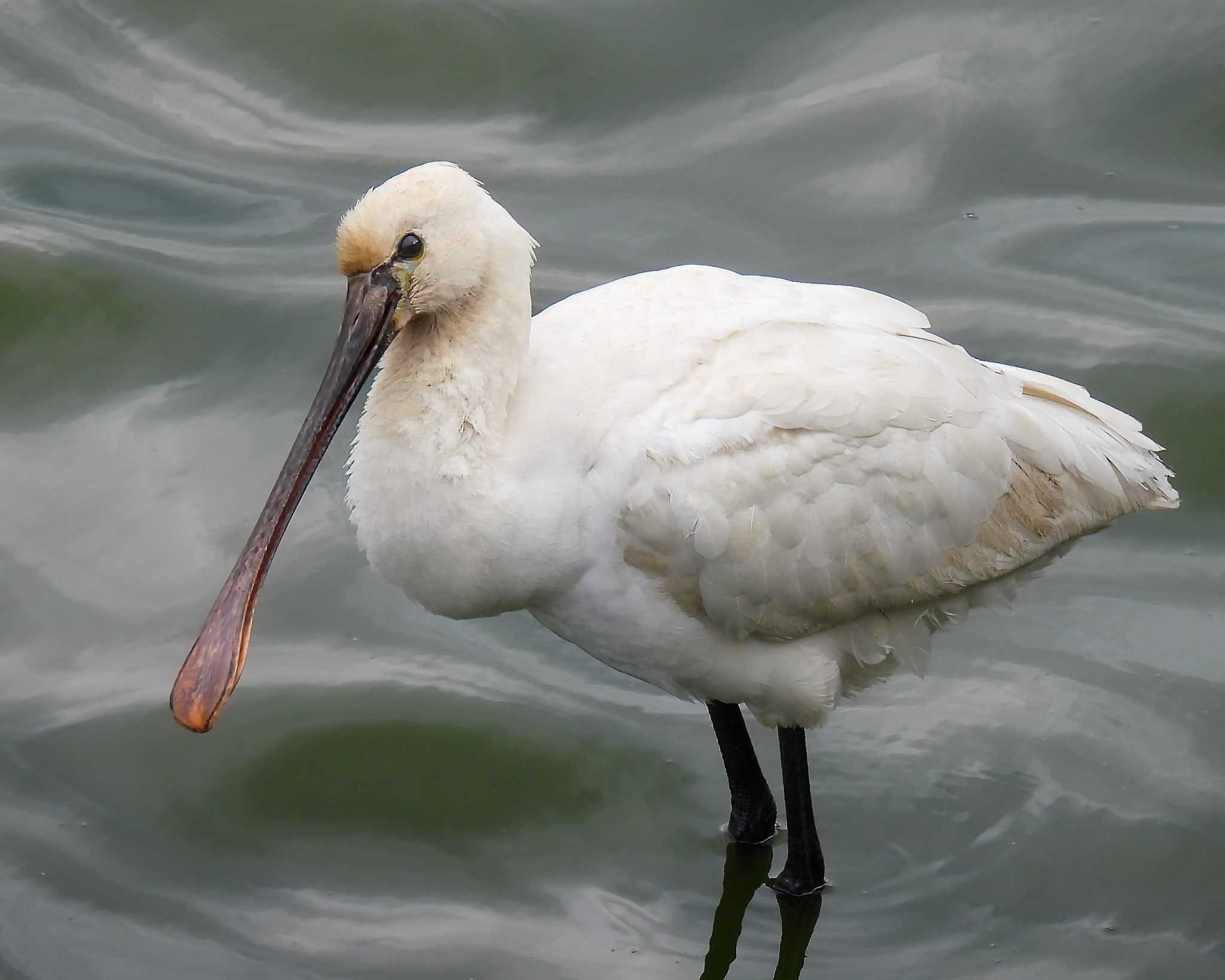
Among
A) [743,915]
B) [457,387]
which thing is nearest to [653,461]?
[457,387]

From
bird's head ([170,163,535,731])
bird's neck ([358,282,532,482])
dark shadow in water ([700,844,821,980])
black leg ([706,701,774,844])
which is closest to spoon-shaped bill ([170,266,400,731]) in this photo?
bird's head ([170,163,535,731])

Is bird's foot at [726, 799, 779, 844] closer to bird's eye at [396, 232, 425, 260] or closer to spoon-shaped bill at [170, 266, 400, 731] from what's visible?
spoon-shaped bill at [170, 266, 400, 731]

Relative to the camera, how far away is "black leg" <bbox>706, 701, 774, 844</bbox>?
680 centimetres

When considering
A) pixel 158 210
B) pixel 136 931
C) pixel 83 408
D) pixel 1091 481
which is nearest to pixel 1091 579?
pixel 1091 481

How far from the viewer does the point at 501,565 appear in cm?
568

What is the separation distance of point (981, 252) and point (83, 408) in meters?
4.86

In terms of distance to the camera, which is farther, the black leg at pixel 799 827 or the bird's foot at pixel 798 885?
the bird's foot at pixel 798 885

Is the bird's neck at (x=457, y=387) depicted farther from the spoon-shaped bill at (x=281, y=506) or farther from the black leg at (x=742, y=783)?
the black leg at (x=742, y=783)

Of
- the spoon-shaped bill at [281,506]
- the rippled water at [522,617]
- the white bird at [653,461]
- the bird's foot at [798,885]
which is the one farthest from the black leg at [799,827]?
the spoon-shaped bill at [281,506]

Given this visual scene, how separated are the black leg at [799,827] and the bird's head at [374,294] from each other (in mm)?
1917

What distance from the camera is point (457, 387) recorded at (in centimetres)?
569

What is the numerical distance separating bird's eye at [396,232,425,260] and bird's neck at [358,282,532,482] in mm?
230

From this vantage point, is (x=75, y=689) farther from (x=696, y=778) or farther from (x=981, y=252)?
(x=981, y=252)

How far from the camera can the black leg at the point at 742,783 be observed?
680 cm
